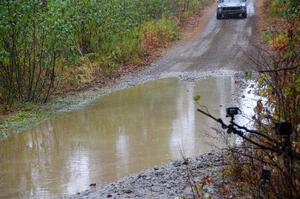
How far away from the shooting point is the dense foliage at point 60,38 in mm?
15453

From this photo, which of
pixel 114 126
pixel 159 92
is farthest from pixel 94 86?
pixel 114 126

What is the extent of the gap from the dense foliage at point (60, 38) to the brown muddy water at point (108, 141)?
222cm

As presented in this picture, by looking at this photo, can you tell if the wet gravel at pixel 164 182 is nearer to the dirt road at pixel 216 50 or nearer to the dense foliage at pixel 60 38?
the dense foliage at pixel 60 38

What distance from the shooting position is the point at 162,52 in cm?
2595

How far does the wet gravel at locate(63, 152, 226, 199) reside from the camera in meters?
7.45

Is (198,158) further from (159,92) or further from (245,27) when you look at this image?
(245,27)

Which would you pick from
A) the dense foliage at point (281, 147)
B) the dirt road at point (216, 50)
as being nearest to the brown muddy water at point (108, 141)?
the dense foliage at point (281, 147)

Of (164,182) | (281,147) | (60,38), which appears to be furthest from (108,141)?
(281,147)

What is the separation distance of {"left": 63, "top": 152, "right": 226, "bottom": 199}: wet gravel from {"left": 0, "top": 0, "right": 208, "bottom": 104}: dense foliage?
7.08 m

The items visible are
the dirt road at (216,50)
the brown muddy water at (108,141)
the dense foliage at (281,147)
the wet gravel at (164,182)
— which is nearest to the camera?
the dense foliage at (281,147)

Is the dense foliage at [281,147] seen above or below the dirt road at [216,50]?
below

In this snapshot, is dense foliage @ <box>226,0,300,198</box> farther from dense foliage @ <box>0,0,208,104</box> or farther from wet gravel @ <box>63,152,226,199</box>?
dense foliage @ <box>0,0,208,104</box>

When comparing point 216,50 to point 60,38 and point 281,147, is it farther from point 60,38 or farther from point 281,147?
point 281,147

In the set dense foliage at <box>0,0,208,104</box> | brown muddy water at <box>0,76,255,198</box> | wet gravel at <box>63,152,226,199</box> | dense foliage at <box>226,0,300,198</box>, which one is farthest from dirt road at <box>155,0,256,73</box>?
dense foliage at <box>226,0,300,198</box>
